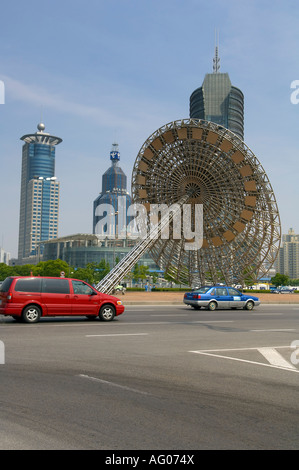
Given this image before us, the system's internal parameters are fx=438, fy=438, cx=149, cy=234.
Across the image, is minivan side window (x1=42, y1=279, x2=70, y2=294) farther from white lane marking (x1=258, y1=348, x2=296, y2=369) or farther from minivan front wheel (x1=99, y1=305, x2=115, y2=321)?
white lane marking (x1=258, y1=348, x2=296, y2=369)

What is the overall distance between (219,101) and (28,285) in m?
188

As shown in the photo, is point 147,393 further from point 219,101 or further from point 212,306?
point 219,101

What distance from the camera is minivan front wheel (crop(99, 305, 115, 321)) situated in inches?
680

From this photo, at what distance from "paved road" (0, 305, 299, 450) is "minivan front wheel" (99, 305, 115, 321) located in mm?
4542

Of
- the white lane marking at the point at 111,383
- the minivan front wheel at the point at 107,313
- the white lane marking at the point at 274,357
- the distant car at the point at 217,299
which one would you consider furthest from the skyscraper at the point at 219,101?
the white lane marking at the point at 111,383

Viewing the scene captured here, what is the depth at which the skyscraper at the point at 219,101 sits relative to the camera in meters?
189

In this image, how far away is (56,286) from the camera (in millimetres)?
16172

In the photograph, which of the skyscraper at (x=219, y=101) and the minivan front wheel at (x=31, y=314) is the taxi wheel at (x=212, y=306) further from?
the skyscraper at (x=219, y=101)

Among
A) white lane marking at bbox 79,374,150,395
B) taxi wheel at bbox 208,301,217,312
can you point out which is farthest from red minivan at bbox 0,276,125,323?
taxi wheel at bbox 208,301,217,312

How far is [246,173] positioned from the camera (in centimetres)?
3859

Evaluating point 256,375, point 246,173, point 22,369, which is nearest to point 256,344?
point 256,375

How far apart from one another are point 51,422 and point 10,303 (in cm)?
1089

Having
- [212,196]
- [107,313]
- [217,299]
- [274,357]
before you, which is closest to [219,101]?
[212,196]
